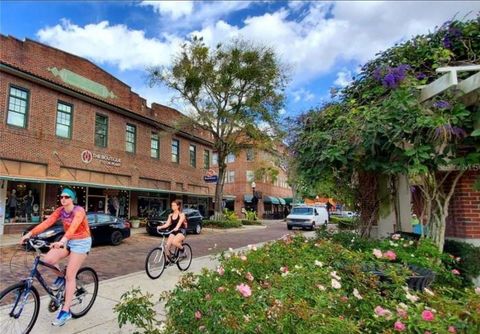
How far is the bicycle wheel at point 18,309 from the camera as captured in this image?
12.6 ft

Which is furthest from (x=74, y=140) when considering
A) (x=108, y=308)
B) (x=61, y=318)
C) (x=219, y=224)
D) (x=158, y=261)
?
(x=61, y=318)

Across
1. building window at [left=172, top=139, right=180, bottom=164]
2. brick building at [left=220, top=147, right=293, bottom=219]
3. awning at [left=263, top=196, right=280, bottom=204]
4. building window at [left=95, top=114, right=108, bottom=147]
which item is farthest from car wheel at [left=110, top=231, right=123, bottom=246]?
awning at [left=263, top=196, right=280, bottom=204]

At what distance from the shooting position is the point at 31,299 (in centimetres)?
447

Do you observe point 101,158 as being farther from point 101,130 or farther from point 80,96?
point 80,96

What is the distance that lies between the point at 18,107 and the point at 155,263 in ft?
39.9

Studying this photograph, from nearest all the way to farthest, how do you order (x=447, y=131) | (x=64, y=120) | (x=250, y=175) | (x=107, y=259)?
1. (x=447, y=131)
2. (x=107, y=259)
3. (x=64, y=120)
4. (x=250, y=175)

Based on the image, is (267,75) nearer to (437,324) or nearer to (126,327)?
(126,327)

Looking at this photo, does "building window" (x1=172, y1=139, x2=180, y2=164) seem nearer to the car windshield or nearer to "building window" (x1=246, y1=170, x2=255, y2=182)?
the car windshield

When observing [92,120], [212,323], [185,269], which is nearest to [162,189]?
[92,120]

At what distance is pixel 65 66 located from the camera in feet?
59.3

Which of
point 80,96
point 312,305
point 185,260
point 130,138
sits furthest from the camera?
point 130,138

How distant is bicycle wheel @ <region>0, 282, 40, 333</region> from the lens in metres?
3.83

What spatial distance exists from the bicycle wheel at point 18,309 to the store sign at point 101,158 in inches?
595

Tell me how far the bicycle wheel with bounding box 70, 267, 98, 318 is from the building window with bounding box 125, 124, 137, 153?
17206 mm
